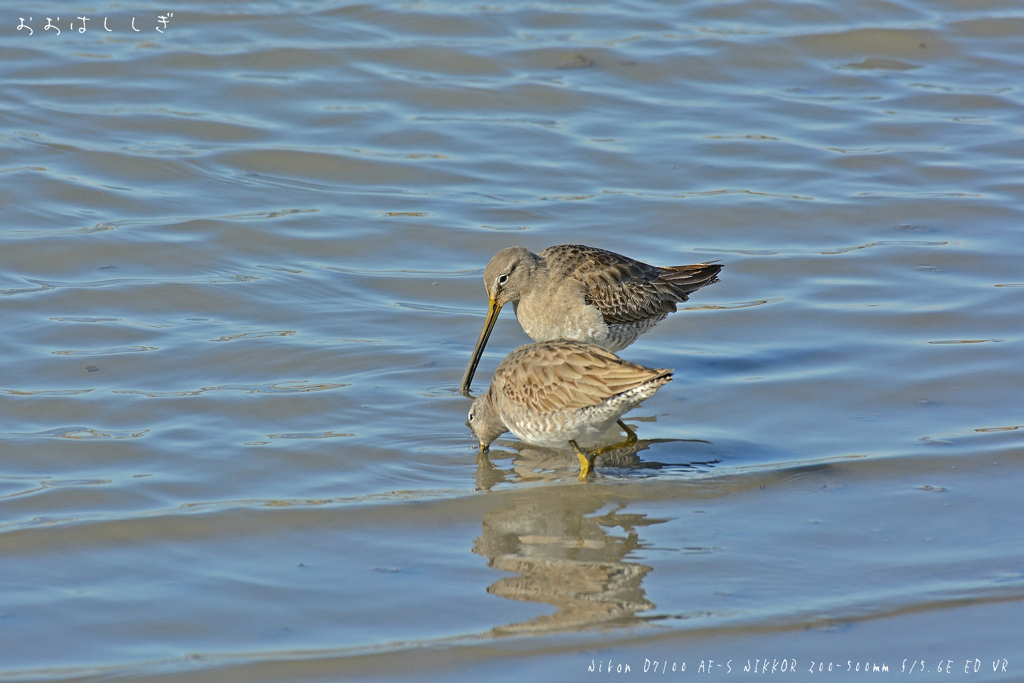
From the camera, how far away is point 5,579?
3949 millimetres

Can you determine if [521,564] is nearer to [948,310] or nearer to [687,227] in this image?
[948,310]

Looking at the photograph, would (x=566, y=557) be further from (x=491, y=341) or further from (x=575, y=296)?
(x=491, y=341)

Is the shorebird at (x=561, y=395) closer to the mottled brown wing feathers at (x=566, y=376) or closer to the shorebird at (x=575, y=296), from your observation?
the mottled brown wing feathers at (x=566, y=376)

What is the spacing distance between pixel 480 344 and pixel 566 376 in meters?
1.21

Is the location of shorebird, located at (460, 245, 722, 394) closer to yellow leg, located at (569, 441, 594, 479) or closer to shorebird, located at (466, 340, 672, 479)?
shorebird, located at (466, 340, 672, 479)

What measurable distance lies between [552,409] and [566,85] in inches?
212

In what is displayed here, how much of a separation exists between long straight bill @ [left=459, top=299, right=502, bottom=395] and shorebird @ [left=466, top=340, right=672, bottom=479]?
44 centimetres

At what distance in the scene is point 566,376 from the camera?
4.74m

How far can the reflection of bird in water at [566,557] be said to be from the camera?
12.3 feet

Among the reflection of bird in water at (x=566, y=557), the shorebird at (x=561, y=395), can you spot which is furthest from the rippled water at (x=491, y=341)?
the shorebird at (x=561, y=395)

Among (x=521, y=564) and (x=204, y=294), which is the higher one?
(x=204, y=294)

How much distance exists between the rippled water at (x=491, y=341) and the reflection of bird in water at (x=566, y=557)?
0.02 m

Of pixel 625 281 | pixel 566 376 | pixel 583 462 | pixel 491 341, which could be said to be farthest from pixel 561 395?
pixel 491 341

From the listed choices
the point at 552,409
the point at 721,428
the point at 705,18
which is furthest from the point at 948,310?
the point at 705,18
